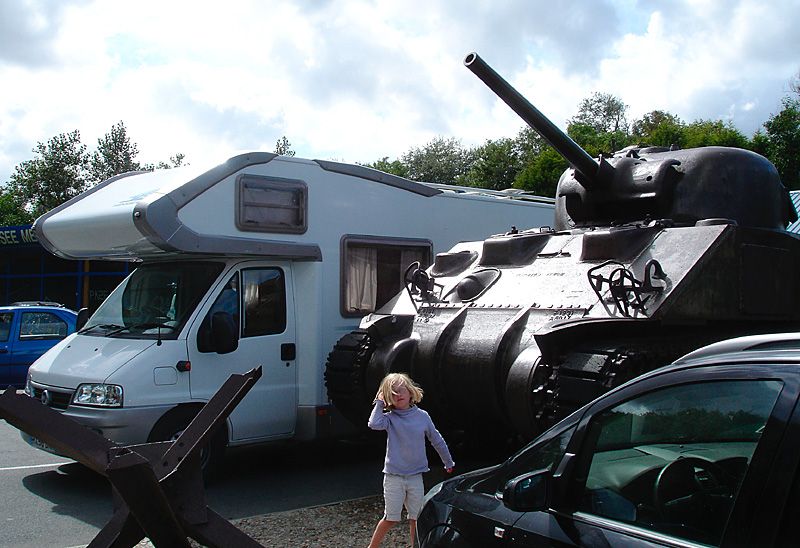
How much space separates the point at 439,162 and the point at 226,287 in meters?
54.4

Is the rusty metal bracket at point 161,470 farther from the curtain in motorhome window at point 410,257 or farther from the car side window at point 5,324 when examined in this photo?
the car side window at point 5,324

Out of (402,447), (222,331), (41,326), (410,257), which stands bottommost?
(402,447)

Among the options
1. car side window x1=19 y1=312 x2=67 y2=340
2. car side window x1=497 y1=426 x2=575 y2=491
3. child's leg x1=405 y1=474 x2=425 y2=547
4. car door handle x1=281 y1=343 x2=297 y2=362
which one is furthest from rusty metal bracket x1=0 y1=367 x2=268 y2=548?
car side window x1=19 y1=312 x2=67 y2=340

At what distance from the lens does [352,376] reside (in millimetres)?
7594

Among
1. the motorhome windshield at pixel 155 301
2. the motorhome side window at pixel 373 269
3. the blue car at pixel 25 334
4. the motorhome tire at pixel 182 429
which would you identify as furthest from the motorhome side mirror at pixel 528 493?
the blue car at pixel 25 334

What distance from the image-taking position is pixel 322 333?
878 centimetres

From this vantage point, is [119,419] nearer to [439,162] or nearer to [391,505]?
[391,505]

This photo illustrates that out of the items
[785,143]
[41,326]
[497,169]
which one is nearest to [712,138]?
[785,143]

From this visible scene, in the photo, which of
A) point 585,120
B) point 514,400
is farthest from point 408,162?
point 514,400

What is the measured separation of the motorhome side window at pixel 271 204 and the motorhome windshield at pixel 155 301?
A: 546 millimetres

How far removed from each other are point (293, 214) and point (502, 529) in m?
5.83

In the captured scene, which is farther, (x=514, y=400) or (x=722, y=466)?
(x=514, y=400)

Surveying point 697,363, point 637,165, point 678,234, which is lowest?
point 697,363

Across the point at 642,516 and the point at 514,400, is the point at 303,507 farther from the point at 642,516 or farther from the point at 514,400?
the point at 642,516
